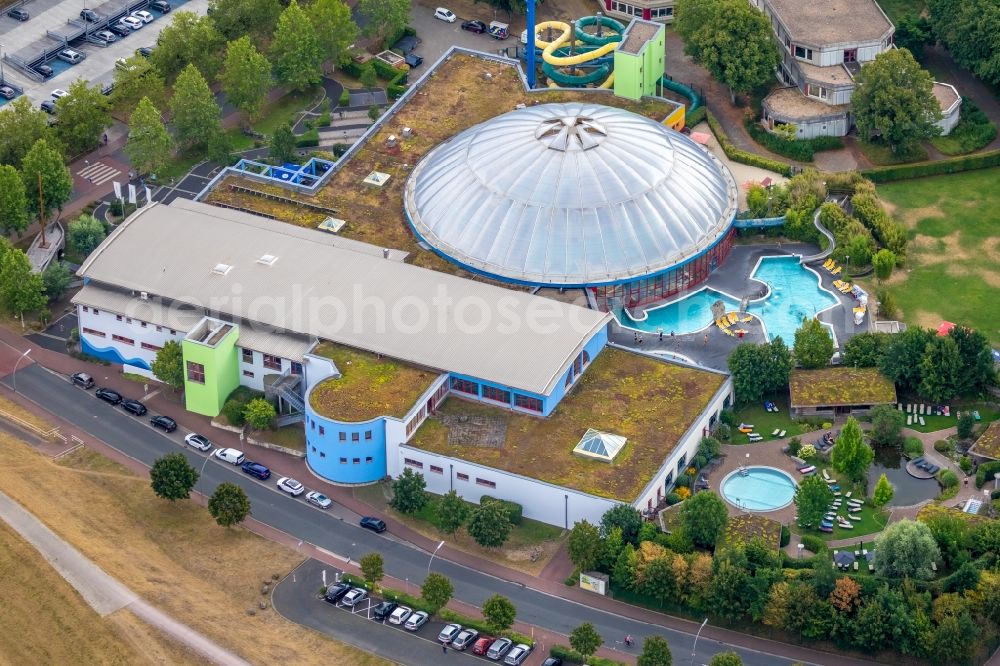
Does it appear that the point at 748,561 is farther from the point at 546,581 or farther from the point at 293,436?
the point at 293,436

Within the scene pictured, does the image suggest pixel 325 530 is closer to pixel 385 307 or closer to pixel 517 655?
pixel 517 655

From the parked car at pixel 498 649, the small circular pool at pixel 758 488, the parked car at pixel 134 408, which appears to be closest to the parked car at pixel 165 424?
the parked car at pixel 134 408

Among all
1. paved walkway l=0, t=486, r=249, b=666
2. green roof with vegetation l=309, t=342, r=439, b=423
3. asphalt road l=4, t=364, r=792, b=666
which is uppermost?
green roof with vegetation l=309, t=342, r=439, b=423

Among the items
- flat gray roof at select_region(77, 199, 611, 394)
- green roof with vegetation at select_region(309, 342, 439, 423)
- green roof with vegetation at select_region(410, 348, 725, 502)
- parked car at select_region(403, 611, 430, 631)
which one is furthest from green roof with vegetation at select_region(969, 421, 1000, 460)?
parked car at select_region(403, 611, 430, 631)

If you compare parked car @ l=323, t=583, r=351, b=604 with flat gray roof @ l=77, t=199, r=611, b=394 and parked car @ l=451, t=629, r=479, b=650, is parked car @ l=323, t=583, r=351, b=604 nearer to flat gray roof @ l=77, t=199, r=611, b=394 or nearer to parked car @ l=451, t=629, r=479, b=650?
parked car @ l=451, t=629, r=479, b=650

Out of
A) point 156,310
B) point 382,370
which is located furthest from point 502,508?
point 156,310

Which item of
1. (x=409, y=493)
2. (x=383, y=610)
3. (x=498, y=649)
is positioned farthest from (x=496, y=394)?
(x=498, y=649)
